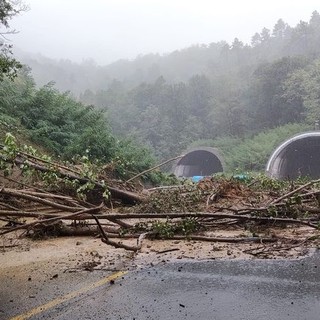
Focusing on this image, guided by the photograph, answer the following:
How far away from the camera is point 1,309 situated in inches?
138

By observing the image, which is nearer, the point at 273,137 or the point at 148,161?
the point at 148,161

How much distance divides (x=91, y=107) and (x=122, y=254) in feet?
55.5

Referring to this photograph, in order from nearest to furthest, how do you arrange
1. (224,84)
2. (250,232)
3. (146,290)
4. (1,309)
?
(1,309) < (146,290) < (250,232) < (224,84)

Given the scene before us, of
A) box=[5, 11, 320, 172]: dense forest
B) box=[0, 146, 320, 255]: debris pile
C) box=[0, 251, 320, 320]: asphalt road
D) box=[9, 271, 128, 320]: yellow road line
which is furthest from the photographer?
box=[5, 11, 320, 172]: dense forest

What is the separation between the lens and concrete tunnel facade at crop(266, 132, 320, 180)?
98.8ft

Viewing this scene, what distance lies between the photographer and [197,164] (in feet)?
162

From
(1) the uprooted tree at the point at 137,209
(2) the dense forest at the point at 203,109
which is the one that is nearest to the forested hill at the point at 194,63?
(2) the dense forest at the point at 203,109

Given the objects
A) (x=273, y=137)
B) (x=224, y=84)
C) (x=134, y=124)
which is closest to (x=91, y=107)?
(x=273, y=137)

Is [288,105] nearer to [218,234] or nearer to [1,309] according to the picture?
[218,234]

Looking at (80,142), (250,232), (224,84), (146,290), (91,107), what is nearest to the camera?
(146,290)

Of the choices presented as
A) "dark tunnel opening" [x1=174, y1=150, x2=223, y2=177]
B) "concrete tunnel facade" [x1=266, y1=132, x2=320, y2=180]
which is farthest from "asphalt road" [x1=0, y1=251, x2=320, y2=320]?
"dark tunnel opening" [x1=174, y1=150, x2=223, y2=177]

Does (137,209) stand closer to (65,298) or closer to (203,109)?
(65,298)

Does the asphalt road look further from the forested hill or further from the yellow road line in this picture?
the forested hill

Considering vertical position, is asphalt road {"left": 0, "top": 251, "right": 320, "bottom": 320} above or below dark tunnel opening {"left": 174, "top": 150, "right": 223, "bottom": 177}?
above
